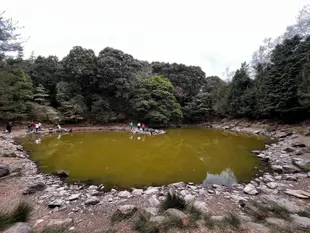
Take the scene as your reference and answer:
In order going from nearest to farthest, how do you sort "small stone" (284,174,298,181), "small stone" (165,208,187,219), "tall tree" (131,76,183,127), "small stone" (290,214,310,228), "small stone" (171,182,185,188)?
"small stone" (290,214,310,228), "small stone" (165,208,187,219), "small stone" (171,182,185,188), "small stone" (284,174,298,181), "tall tree" (131,76,183,127)

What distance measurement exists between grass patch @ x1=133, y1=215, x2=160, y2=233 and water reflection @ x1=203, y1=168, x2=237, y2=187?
9.02 ft

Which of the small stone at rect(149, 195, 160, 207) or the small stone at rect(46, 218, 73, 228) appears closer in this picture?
the small stone at rect(46, 218, 73, 228)

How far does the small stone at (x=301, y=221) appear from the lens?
254cm

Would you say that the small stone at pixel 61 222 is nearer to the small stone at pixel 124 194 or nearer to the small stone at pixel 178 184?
the small stone at pixel 124 194

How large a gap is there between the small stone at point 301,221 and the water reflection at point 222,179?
7.22ft

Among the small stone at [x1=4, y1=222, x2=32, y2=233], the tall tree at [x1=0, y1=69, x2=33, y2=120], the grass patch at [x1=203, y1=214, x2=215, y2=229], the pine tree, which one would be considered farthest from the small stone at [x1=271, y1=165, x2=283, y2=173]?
the pine tree

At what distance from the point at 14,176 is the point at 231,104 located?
21379 millimetres

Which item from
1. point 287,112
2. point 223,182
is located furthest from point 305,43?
point 223,182

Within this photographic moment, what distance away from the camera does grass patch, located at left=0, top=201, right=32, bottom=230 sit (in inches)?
90.1

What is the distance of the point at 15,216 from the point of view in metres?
2.57

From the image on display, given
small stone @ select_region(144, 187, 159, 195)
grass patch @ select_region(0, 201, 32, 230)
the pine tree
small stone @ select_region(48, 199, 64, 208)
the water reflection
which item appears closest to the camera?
grass patch @ select_region(0, 201, 32, 230)

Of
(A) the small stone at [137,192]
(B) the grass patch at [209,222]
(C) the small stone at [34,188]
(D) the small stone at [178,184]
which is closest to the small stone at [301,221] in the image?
(B) the grass patch at [209,222]

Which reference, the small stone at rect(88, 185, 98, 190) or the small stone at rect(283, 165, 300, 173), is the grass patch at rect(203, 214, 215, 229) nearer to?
the small stone at rect(88, 185, 98, 190)

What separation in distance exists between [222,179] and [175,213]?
314 cm
